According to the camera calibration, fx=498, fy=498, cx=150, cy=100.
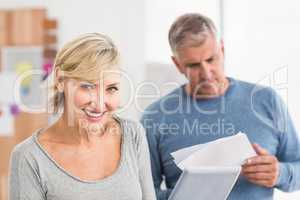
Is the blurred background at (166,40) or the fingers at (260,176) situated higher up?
the blurred background at (166,40)

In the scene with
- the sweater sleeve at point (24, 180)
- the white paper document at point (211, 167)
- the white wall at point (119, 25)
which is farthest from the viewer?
the white wall at point (119, 25)

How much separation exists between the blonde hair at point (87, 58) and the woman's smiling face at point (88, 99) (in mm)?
19

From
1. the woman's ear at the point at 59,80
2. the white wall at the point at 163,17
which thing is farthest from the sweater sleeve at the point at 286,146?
the woman's ear at the point at 59,80

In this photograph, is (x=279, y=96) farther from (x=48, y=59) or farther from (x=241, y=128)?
(x=48, y=59)

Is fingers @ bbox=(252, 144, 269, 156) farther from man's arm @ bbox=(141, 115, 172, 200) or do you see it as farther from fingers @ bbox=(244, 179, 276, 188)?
man's arm @ bbox=(141, 115, 172, 200)

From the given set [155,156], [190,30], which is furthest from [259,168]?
[190,30]

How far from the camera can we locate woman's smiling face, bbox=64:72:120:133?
1013 millimetres

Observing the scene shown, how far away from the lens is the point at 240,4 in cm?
122

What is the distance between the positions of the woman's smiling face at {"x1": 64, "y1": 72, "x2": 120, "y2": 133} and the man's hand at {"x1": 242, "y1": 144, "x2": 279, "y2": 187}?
0.35 metres

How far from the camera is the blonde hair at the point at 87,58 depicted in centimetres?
98

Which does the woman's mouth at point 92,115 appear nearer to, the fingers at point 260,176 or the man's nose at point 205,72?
the man's nose at point 205,72

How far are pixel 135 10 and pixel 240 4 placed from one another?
0.26 meters

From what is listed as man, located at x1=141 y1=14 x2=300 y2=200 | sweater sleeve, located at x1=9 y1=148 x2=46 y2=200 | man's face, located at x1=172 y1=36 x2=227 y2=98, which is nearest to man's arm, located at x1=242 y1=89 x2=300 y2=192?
man, located at x1=141 y1=14 x2=300 y2=200

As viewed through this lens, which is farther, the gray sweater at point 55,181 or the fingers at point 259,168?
the fingers at point 259,168
